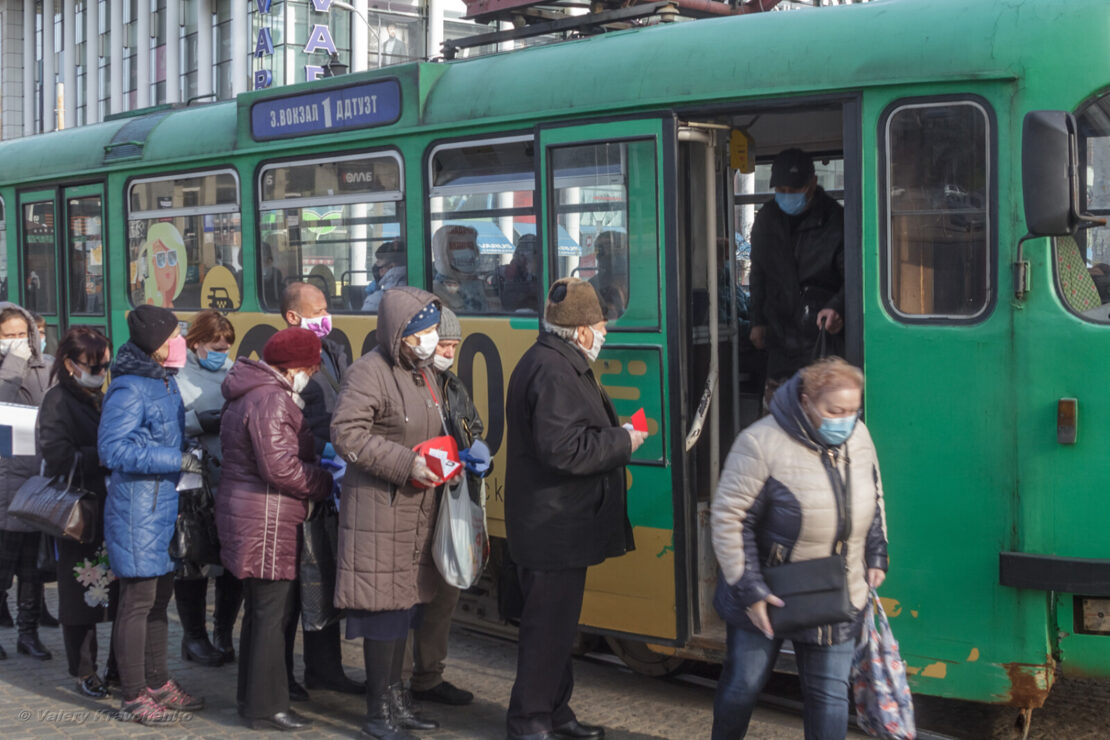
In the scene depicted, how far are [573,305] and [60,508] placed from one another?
8.76 feet

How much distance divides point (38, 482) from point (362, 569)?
1964 millimetres

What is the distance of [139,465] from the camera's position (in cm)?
588

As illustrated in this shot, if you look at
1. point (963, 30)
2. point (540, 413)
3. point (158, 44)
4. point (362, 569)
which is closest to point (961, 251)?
point (963, 30)

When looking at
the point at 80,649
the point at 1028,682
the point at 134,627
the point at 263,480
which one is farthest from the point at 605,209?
the point at 80,649

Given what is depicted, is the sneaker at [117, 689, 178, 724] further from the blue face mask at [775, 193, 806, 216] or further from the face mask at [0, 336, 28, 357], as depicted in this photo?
the blue face mask at [775, 193, 806, 216]

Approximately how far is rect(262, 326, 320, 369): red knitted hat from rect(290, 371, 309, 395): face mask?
A: 45mm

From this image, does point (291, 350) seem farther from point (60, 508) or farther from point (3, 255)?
point (3, 255)

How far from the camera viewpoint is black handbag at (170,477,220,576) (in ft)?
20.0

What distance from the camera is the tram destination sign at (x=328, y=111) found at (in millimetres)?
7312

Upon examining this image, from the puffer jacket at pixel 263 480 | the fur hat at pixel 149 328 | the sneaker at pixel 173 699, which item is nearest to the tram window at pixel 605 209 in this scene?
the puffer jacket at pixel 263 480

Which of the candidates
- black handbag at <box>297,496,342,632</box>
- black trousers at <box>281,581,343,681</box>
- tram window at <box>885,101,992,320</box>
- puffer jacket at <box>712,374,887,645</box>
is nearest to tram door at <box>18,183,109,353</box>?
black trousers at <box>281,581,343,681</box>

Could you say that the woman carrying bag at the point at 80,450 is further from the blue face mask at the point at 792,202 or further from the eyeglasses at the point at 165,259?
the blue face mask at the point at 792,202

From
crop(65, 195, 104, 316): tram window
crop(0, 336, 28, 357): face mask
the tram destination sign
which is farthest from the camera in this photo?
crop(65, 195, 104, 316): tram window

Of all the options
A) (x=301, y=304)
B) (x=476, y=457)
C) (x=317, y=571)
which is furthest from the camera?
(x=301, y=304)
